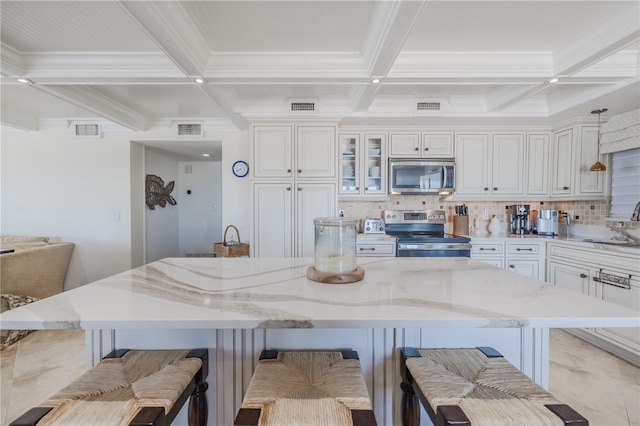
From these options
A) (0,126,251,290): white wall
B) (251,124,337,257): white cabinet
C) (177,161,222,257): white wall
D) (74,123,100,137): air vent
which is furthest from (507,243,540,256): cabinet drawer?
(74,123,100,137): air vent

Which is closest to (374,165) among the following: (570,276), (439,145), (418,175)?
(418,175)

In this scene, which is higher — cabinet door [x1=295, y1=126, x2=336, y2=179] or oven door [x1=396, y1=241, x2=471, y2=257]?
cabinet door [x1=295, y1=126, x2=336, y2=179]

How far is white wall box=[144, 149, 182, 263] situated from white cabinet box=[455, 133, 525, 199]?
178 inches

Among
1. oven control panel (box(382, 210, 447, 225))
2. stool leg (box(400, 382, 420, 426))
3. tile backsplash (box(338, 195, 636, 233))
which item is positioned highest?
tile backsplash (box(338, 195, 636, 233))

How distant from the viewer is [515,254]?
3193 mm

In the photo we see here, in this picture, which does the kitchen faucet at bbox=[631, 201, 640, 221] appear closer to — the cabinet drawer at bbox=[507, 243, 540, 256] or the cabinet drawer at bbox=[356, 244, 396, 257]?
the cabinet drawer at bbox=[507, 243, 540, 256]

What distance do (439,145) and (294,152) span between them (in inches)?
70.0

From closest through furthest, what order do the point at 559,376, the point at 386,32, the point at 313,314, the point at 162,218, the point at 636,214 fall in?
the point at 313,314 < the point at 386,32 < the point at 559,376 < the point at 636,214 < the point at 162,218

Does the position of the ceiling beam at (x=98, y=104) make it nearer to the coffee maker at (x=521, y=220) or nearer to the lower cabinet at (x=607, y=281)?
the coffee maker at (x=521, y=220)

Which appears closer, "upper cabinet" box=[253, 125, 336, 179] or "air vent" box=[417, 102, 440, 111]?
"air vent" box=[417, 102, 440, 111]

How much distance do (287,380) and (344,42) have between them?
2.12 m

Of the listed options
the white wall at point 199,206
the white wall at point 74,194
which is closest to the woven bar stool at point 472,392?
the white wall at point 74,194

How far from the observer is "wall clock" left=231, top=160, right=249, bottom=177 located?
379 centimetres

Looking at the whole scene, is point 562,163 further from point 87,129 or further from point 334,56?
point 87,129
